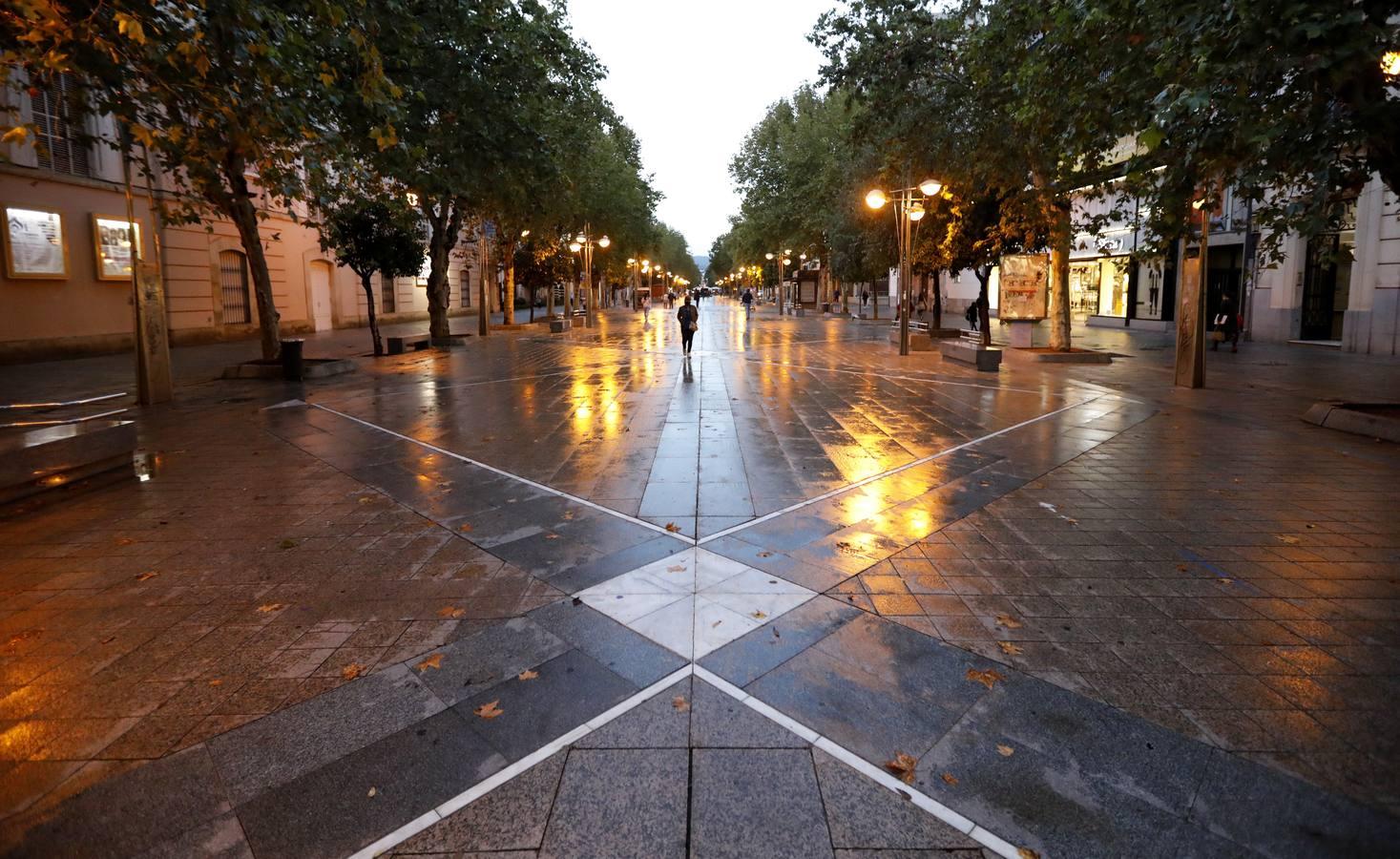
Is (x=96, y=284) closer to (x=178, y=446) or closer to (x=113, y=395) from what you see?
(x=113, y=395)

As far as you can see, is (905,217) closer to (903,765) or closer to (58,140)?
(903,765)

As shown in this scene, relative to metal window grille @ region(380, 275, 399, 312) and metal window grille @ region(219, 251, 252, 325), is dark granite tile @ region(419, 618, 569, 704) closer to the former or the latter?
metal window grille @ region(219, 251, 252, 325)

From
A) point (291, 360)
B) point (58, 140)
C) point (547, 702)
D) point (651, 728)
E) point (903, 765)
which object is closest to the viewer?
point (903, 765)

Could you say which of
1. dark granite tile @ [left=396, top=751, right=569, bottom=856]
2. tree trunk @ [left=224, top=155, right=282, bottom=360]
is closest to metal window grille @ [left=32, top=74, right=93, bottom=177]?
tree trunk @ [left=224, top=155, right=282, bottom=360]

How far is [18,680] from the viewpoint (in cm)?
358

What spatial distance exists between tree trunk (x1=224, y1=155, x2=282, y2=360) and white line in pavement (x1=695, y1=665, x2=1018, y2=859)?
13.2 m

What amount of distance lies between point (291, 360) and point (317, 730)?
13.4 m

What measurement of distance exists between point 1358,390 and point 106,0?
16.7 metres

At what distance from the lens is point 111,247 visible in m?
19.9

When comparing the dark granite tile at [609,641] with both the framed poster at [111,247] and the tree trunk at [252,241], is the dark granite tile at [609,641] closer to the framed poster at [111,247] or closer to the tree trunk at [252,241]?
the tree trunk at [252,241]

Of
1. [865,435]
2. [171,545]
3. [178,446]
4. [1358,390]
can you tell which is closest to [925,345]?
[1358,390]

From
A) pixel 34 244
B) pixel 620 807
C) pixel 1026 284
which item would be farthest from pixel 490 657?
pixel 34 244

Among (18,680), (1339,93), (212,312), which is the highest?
(1339,93)

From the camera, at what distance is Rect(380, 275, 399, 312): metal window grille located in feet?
119
